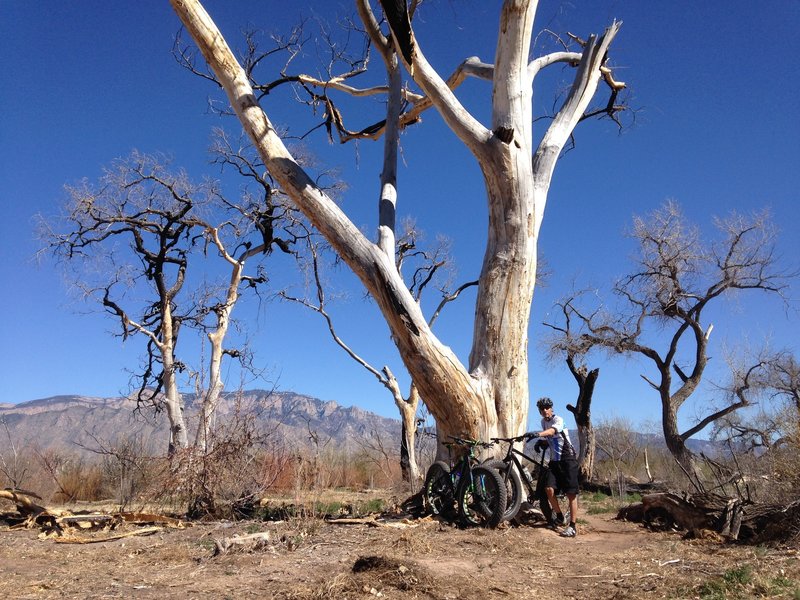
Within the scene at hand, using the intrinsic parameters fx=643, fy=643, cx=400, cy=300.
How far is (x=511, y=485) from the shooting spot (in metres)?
7.34

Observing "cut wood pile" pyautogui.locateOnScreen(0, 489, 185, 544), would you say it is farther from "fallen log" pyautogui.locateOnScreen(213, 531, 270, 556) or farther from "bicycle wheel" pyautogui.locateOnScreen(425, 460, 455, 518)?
"bicycle wheel" pyautogui.locateOnScreen(425, 460, 455, 518)

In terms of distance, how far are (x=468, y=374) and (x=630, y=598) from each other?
4.02m

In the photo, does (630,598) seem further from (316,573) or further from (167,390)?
(167,390)

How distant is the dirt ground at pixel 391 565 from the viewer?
438 centimetres

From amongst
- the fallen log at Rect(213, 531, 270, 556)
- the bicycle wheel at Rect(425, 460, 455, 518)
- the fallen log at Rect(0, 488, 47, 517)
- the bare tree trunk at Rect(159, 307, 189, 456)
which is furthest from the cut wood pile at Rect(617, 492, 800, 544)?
the bare tree trunk at Rect(159, 307, 189, 456)

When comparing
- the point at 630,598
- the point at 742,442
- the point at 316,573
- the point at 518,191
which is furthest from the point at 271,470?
the point at 742,442

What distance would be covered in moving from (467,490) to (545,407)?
138 centimetres

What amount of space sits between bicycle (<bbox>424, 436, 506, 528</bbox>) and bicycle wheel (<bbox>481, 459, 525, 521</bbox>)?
156 mm

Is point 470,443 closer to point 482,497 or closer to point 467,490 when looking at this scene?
point 467,490

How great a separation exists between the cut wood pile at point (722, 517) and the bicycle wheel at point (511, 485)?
1.87 meters

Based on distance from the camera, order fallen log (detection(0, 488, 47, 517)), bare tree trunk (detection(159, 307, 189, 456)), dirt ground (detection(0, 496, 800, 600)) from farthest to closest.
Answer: bare tree trunk (detection(159, 307, 189, 456))
fallen log (detection(0, 488, 47, 517))
dirt ground (detection(0, 496, 800, 600))

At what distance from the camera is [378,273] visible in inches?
321

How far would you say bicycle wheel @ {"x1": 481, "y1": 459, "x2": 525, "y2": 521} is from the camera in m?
7.10

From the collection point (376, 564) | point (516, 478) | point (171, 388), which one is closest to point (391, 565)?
point (376, 564)
